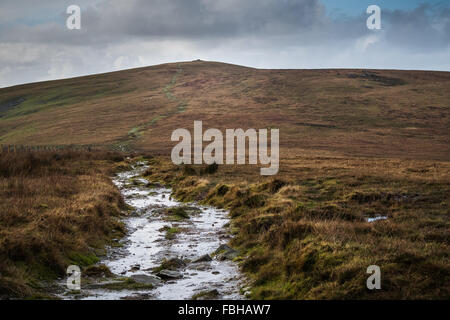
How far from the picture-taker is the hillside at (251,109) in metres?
68.2

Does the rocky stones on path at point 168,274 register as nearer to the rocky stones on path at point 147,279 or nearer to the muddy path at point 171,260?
the muddy path at point 171,260

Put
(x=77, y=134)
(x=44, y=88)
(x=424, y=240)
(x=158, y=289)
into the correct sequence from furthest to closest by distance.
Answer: (x=44, y=88)
(x=77, y=134)
(x=424, y=240)
(x=158, y=289)

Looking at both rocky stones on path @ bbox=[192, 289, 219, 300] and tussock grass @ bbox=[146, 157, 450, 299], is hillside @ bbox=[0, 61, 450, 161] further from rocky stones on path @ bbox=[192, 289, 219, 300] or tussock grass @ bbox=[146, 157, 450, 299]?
rocky stones on path @ bbox=[192, 289, 219, 300]

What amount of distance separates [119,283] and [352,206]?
10470 millimetres

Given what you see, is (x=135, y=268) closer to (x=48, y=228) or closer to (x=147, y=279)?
(x=147, y=279)

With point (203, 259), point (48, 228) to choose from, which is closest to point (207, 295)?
point (203, 259)

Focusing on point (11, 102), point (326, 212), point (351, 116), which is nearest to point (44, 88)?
point (11, 102)

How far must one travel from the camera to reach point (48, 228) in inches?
461

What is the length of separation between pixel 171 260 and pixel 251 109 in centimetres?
9002

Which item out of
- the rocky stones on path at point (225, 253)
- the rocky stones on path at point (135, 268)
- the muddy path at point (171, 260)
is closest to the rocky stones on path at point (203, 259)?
the muddy path at point (171, 260)

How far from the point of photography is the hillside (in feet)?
224

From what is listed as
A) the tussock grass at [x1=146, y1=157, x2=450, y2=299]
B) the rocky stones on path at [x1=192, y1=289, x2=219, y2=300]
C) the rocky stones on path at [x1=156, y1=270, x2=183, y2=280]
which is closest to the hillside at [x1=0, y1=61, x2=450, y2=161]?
the tussock grass at [x1=146, y1=157, x2=450, y2=299]
